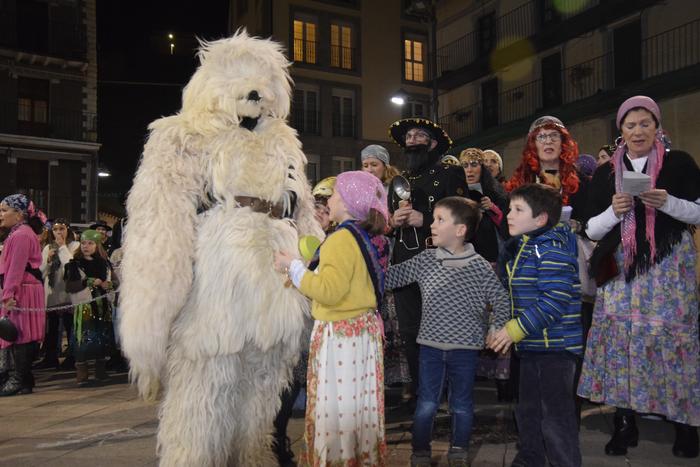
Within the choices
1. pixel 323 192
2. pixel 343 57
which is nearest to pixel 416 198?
pixel 323 192

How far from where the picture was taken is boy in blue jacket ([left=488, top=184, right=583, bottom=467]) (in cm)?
326

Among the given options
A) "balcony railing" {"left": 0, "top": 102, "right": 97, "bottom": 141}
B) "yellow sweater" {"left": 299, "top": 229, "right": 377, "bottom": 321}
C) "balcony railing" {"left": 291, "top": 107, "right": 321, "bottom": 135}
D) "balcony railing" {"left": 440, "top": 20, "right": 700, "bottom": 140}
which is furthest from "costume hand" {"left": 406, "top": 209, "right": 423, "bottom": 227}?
"balcony railing" {"left": 0, "top": 102, "right": 97, "bottom": 141}

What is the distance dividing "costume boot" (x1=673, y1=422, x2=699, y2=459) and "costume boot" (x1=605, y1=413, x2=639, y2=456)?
0.82 ft

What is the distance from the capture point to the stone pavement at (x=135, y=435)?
3.95 metres

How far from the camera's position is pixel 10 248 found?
255 inches

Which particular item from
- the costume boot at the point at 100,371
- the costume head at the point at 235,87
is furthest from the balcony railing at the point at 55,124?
the costume head at the point at 235,87

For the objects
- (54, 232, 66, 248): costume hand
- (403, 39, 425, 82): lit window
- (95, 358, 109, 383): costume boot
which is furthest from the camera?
(403, 39, 425, 82): lit window

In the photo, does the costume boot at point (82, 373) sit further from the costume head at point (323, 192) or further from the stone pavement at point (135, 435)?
the costume head at point (323, 192)

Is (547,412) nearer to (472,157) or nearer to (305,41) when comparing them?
(472,157)

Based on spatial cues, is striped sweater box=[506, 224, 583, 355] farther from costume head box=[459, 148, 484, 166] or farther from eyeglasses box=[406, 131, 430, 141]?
costume head box=[459, 148, 484, 166]

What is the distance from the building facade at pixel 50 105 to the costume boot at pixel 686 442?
25.8 meters

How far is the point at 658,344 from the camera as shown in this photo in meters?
3.77

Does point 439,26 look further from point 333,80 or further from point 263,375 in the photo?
point 263,375

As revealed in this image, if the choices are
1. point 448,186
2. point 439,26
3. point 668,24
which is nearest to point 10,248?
point 448,186
